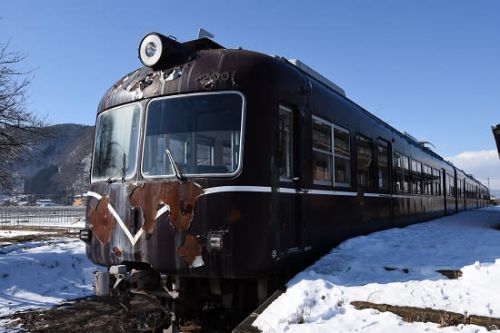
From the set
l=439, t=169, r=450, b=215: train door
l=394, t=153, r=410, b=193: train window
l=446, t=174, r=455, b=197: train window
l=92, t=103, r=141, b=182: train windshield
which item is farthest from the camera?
l=446, t=174, r=455, b=197: train window

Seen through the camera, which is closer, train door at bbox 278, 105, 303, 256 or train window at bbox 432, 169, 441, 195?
Answer: train door at bbox 278, 105, 303, 256

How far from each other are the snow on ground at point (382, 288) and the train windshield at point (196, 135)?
1661mm

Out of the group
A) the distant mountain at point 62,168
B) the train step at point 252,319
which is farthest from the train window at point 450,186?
the distant mountain at point 62,168

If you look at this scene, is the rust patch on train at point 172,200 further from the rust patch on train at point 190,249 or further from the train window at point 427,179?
the train window at point 427,179

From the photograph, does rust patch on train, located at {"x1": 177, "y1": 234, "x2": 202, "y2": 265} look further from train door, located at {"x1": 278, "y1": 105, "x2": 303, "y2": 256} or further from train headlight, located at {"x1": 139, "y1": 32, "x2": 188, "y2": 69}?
train headlight, located at {"x1": 139, "y1": 32, "x2": 188, "y2": 69}

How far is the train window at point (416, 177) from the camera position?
1283 cm

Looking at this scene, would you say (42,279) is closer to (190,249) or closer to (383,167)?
(190,249)

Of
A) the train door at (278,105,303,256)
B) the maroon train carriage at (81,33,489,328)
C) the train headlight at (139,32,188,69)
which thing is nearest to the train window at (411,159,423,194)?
the maroon train carriage at (81,33,489,328)

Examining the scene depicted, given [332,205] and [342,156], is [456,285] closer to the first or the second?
[332,205]

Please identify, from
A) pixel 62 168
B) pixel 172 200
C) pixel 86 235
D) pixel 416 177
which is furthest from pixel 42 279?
pixel 62 168

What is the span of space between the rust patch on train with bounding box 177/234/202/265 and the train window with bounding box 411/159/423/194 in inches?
350

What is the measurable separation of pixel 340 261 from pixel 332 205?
3.43ft

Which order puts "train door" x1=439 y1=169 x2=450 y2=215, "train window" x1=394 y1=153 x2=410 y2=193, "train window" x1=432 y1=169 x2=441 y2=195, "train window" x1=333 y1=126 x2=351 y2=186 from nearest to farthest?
"train window" x1=333 y1=126 x2=351 y2=186 → "train window" x1=394 y1=153 x2=410 y2=193 → "train window" x1=432 y1=169 x2=441 y2=195 → "train door" x1=439 y1=169 x2=450 y2=215

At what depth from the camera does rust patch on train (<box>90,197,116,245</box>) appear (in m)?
5.93
